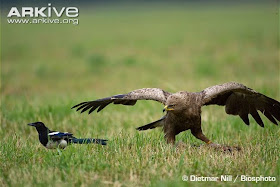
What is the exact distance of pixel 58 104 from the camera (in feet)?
32.5

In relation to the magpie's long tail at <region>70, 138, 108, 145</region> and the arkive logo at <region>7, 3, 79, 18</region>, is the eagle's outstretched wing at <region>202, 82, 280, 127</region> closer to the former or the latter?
the magpie's long tail at <region>70, 138, 108, 145</region>

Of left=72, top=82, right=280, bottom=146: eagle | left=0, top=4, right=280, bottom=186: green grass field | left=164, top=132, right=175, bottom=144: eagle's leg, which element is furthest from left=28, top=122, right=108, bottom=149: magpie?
left=164, top=132, right=175, bottom=144: eagle's leg

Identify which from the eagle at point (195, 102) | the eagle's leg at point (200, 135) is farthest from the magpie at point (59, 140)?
the eagle's leg at point (200, 135)

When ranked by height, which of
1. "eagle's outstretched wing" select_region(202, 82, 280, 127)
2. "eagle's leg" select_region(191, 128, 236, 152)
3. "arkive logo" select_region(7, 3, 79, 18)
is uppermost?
"arkive logo" select_region(7, 3, 79, 18)

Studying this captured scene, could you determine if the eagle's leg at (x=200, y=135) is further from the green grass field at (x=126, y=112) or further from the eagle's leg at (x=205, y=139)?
the green grass field at (x=126, y=112)

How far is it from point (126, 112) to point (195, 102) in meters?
3.44

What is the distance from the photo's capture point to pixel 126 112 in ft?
32.6

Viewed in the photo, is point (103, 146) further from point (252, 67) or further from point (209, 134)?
point (252, 67)

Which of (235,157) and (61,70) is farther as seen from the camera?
(61,70)

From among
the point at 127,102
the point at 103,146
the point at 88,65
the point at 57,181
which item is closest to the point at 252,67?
the point at 88,65

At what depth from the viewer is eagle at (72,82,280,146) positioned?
6586mm

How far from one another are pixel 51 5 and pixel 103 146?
448cm

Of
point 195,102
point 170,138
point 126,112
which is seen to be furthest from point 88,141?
point 126,112

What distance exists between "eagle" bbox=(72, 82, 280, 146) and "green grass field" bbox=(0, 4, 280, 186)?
0.96 feet
